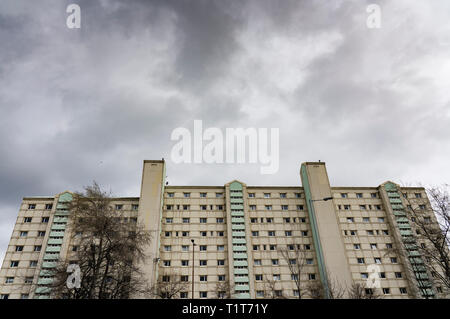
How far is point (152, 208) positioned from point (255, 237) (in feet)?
65.2

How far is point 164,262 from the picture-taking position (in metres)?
49.1

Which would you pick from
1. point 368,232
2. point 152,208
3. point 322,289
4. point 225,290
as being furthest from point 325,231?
point 152,208

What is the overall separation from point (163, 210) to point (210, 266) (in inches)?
557

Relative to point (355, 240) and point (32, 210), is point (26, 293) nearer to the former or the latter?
point (32, 210)

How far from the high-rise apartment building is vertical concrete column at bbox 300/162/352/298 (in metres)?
0.17

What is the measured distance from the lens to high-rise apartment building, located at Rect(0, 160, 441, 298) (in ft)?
153

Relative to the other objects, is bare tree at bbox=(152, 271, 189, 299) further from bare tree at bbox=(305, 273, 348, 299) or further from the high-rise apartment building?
bare tree at bbox=(305, 273, 348, 299)

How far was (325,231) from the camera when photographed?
49.5m

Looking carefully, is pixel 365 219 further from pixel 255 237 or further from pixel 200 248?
pixel 200 248

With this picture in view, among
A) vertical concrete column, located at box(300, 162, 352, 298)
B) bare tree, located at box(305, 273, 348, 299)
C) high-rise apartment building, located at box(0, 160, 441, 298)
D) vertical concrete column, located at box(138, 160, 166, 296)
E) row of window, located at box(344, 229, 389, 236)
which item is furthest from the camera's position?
row of window, located at box(344, 229, 389, 236)

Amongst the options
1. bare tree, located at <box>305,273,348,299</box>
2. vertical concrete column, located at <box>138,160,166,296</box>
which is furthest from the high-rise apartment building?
bare tree, located at <box>305,273,348,299</box>

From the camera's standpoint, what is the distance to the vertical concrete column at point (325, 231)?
4488 centimetres

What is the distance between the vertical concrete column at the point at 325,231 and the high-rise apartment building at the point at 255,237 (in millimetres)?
173

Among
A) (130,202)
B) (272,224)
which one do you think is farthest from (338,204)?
(130,202)
